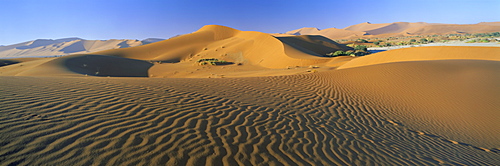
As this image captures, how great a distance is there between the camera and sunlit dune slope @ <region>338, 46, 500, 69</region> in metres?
14.6

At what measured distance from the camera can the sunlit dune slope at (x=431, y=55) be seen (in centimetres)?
1456

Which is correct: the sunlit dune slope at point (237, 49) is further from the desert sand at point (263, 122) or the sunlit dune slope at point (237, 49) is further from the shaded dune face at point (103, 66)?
the desert sand at point (263, 122)

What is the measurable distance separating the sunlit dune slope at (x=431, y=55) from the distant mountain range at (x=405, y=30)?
8283cm

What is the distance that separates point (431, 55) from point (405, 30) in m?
127

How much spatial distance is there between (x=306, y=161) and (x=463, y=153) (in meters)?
3.37

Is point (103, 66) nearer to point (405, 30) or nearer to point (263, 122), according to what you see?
point (263, 122)

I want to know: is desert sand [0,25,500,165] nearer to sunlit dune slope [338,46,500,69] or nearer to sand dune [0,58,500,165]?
sand dune [0,58,500,165]

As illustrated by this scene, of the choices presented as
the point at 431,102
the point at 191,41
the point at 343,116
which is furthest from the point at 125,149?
the point at 191,41

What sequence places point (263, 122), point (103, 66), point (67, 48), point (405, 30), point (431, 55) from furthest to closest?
point (405, 30), point (67, 48), point (103, 66), point (431, 55), point (263, 122)

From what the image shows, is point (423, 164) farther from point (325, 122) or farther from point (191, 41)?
point (191, 41)

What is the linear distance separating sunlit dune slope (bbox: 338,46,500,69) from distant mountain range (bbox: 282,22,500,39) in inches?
3261

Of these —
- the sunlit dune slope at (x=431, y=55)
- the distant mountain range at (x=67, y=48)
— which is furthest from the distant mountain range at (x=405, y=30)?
the distant mountain range at (x=67, y=48)

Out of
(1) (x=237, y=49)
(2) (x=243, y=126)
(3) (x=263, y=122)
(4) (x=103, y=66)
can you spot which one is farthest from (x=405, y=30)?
(2) (x=243, y=126)

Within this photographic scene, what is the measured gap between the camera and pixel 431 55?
50.9 ft
